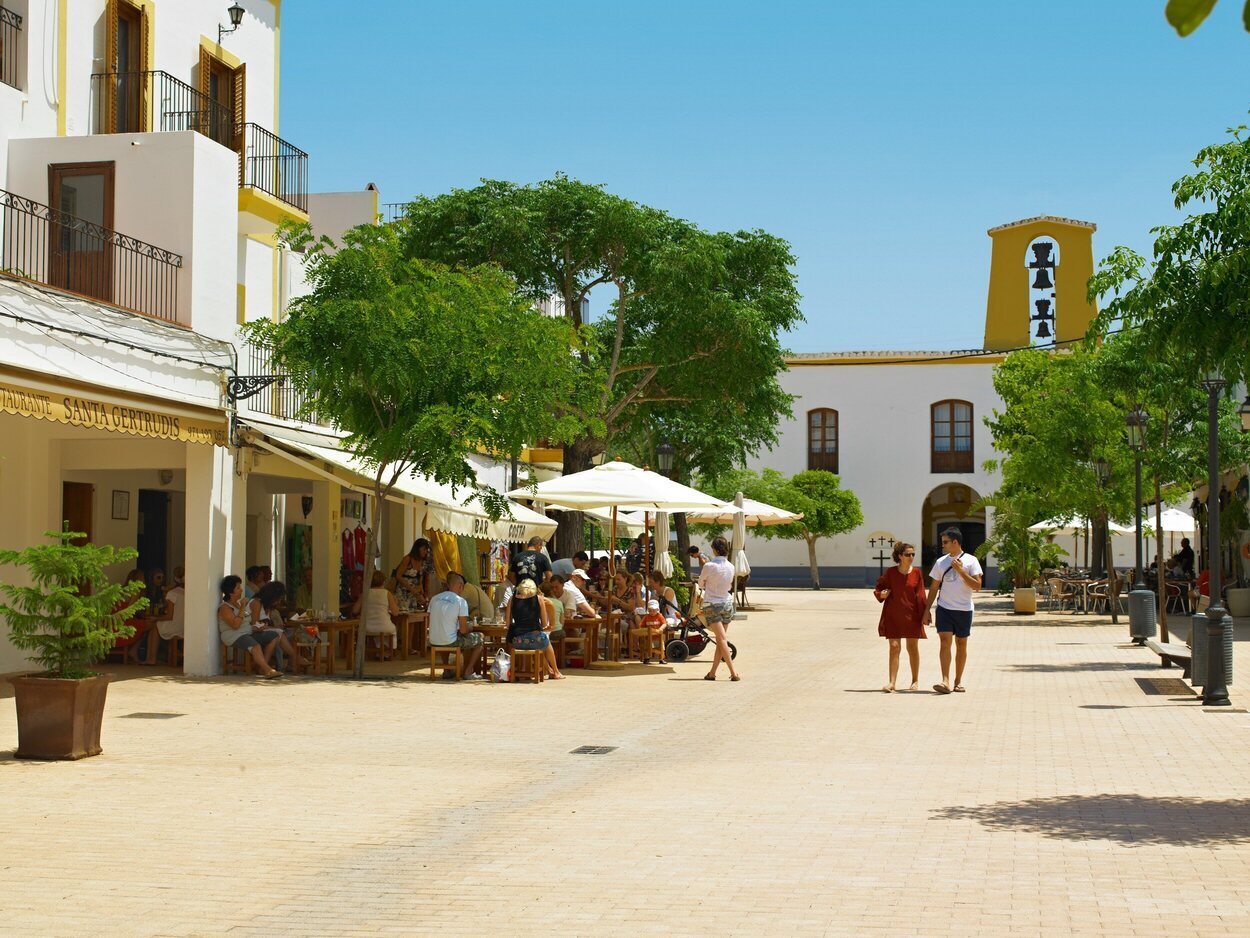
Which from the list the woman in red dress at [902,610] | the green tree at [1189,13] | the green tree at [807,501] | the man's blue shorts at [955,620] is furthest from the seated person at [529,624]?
the green tree at [807,501]

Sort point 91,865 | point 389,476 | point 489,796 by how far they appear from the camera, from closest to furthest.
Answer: point 91,865, point 489,796, point 389,476

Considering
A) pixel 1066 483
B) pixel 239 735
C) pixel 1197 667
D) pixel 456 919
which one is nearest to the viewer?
pixel 456 919

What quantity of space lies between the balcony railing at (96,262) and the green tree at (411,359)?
1.07 metres

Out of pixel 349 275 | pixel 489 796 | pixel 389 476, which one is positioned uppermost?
pixel 349 275

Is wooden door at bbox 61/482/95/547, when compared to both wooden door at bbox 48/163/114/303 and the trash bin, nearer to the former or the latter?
wooden door at bbox 48/163/114/303

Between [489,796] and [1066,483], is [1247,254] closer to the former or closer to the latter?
[489,796]

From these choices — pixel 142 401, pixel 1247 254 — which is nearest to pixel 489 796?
pixel 1247 254

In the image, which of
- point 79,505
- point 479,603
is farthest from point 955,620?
point 79,505

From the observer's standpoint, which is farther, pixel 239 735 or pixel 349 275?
pixel 349 275

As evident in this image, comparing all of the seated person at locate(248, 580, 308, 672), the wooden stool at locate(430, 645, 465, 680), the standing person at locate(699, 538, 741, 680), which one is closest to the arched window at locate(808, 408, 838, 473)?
the standing person at locate(699, 538, 741, 680)

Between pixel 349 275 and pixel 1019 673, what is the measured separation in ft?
31.2

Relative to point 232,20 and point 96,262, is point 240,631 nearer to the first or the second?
point 96,262

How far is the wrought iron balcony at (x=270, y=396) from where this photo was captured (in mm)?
18422

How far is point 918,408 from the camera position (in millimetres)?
65250
